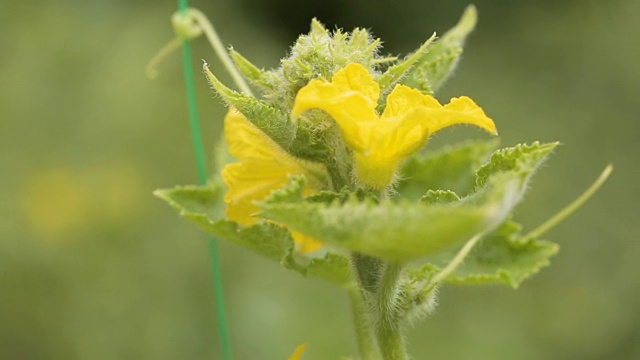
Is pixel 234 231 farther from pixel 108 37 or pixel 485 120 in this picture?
pixel 108 37

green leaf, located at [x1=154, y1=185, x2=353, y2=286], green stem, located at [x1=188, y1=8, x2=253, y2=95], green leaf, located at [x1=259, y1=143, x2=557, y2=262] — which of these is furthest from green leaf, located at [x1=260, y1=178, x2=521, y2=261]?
green stem, located at [x1=188, y1=8, x2=253, y2=95]

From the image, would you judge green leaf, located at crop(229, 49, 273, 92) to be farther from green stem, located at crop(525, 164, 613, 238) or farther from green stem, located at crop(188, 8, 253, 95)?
green stem, located at crop(525, 164, 613, 238)

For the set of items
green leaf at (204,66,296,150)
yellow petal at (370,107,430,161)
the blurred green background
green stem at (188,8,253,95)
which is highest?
the blurred green background

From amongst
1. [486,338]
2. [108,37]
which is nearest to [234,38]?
[108,37]

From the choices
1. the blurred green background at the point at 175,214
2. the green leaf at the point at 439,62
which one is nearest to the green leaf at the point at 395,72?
the green leaf at the point at 439,62

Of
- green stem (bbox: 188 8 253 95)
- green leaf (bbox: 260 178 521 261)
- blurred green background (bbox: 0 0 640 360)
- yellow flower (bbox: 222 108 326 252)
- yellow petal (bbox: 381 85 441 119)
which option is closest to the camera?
green leaf (bbox: 260 178 521 261)

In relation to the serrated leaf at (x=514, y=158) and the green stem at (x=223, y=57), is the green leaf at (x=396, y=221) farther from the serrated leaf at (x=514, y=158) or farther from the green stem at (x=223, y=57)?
the green stem at (x=223, y=57)

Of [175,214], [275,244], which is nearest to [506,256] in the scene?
[275,244]
